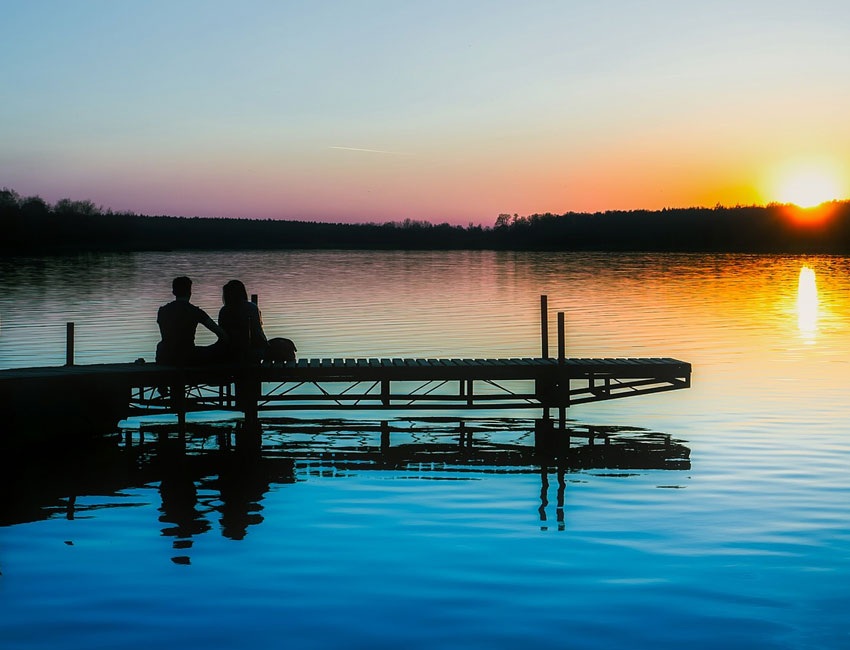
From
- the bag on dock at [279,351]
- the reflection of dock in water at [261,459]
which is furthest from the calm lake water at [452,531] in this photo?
the bag on dock at [279,351]

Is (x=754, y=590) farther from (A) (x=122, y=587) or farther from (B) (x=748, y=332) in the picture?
(B) (x=748, y=332)

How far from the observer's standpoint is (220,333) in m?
16.1

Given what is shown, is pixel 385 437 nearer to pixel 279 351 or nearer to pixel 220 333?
pixel 279 351

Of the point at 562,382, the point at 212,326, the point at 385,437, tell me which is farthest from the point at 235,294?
the point at 562,382

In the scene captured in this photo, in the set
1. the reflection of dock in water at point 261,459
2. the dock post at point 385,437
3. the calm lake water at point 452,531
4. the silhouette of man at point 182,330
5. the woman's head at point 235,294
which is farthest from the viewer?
the woman's head at point 235,294

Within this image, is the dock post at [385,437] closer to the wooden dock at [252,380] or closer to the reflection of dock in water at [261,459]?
the reflection of dock in water at [261,459]

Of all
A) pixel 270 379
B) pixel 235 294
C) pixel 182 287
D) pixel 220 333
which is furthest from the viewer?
pixel 270 379

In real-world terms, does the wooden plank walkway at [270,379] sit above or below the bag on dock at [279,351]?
below

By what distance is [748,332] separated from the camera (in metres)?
37.0

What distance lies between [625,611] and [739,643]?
969mm

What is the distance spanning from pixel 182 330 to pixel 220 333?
0.63 meters

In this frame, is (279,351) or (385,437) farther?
(279,351)

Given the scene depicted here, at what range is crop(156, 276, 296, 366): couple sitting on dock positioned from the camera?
1575cm

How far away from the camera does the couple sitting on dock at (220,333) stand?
15.7 m
